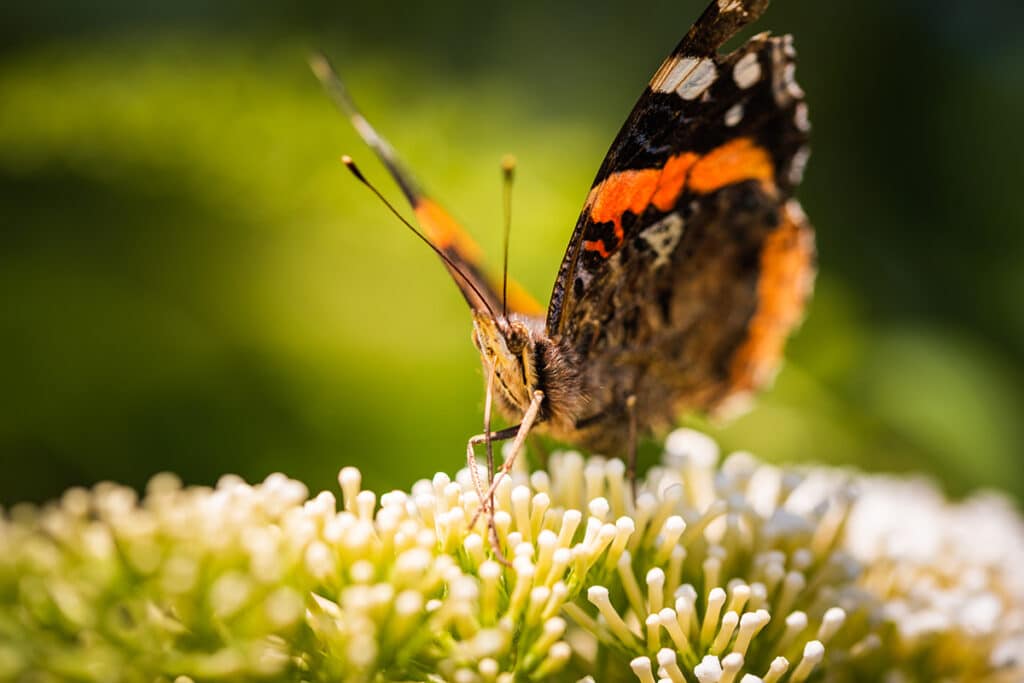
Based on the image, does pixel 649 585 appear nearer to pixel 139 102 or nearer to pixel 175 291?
pixel 175 291

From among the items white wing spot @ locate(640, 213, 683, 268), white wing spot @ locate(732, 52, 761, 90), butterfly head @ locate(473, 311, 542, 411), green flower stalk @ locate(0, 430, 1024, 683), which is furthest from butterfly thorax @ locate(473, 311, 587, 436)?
white wing spot @ locate(732, 52, 761, 90)

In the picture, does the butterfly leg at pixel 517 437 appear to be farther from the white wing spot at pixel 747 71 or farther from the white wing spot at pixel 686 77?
the white wing spot at pixel 747 71

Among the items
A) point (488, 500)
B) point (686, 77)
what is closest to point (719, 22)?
point (686, 77)

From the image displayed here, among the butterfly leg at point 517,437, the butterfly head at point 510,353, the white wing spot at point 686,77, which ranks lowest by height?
the butterfly leg at point 517,437

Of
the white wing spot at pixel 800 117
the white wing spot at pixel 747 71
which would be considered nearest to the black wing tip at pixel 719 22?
the white wing spot at pixel 747 71

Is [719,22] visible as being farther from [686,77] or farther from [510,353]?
[510,353]

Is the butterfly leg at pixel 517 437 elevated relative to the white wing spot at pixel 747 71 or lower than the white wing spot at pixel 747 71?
lower

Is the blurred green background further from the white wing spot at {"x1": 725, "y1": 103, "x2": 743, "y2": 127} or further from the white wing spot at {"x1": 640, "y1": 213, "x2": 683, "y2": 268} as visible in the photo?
the white wing spot at {"x1": 725, "y1": 103, "x2": 743, "y2": 127}

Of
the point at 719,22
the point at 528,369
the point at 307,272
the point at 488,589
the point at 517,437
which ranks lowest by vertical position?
the point at 488,589
